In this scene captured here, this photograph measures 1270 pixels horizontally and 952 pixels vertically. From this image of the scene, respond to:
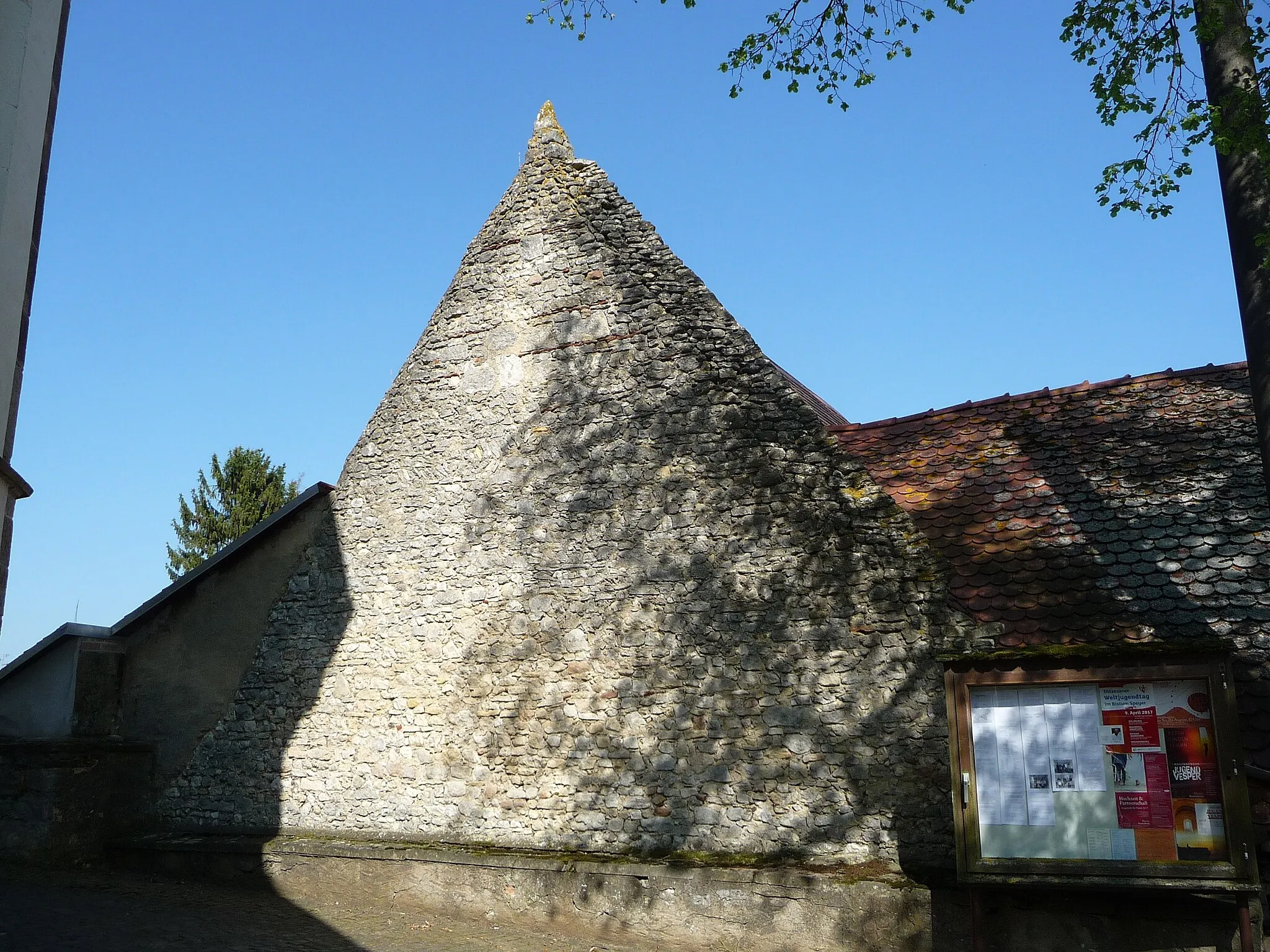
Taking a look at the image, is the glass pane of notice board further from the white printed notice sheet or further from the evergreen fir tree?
the evergreen fir tree

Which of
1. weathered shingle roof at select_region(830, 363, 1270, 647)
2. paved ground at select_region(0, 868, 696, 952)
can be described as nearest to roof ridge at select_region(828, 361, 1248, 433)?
weathered shingle roof at select_region(830, 363, 1270, 647)

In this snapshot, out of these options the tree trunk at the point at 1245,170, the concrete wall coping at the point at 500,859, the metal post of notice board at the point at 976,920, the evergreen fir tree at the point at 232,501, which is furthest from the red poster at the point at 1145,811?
the evergreen fir tree at the point at 232,501

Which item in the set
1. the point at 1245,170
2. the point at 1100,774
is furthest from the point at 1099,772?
the point at 1245,170

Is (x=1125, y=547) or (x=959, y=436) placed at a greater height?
(x=959, y=436)

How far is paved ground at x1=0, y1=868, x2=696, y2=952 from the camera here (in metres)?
7.61

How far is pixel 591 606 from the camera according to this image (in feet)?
30.5

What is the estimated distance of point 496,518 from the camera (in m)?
10.0

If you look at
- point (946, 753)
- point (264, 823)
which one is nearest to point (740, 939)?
point (946, 753)

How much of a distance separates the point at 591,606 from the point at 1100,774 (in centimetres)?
450

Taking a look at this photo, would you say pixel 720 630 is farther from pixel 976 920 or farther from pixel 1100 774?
pixel 1100 774

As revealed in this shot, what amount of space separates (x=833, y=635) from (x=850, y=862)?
5.59 feet

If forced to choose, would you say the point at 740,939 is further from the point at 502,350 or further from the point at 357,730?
the point at 502,350

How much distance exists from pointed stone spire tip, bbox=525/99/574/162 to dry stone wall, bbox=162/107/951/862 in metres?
0.04

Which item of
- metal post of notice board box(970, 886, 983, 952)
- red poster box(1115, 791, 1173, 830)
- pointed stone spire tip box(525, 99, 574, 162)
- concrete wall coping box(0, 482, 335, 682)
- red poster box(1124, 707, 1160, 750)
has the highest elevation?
pointed stone spire tip box(525, 99, 574, 162)
